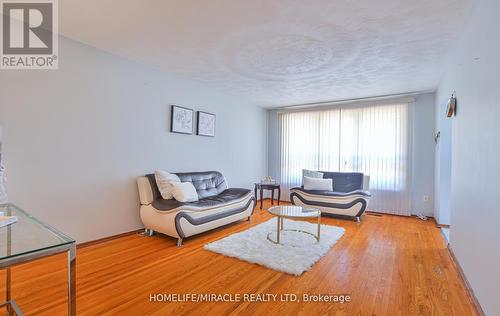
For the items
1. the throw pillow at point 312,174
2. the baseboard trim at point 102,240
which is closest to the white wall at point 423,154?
the throw pillow at point 312,174

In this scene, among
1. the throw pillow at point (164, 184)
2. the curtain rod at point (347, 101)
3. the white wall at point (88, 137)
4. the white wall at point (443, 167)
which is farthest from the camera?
the curtain rod at point (347, 101)

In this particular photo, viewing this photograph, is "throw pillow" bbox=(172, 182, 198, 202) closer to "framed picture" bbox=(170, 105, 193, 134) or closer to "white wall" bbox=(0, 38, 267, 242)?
"white wall" bbox=(0, 38, 267, 242)

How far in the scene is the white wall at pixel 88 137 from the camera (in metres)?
2.48

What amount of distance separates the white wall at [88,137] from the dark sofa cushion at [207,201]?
0.54 m

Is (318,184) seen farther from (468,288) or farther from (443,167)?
(468,288)

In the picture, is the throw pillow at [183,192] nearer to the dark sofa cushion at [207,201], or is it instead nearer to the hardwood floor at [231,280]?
the dark sofa cushion at [207,201]

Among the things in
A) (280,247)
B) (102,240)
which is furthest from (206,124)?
(280,247)

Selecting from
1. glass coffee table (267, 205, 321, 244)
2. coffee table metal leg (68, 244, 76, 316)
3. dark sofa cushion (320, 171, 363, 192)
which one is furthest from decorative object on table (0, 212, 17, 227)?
dark sofa cushion (320, 171, 363, 192)

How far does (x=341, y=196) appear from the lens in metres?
4.39

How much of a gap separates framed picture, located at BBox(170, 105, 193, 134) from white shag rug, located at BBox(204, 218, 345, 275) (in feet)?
6.11

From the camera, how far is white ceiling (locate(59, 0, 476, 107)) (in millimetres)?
2119

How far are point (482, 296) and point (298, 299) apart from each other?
50.5 inches

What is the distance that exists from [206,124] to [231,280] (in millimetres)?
2931

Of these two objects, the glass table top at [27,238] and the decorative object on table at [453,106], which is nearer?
the glass table top at [27,238]
